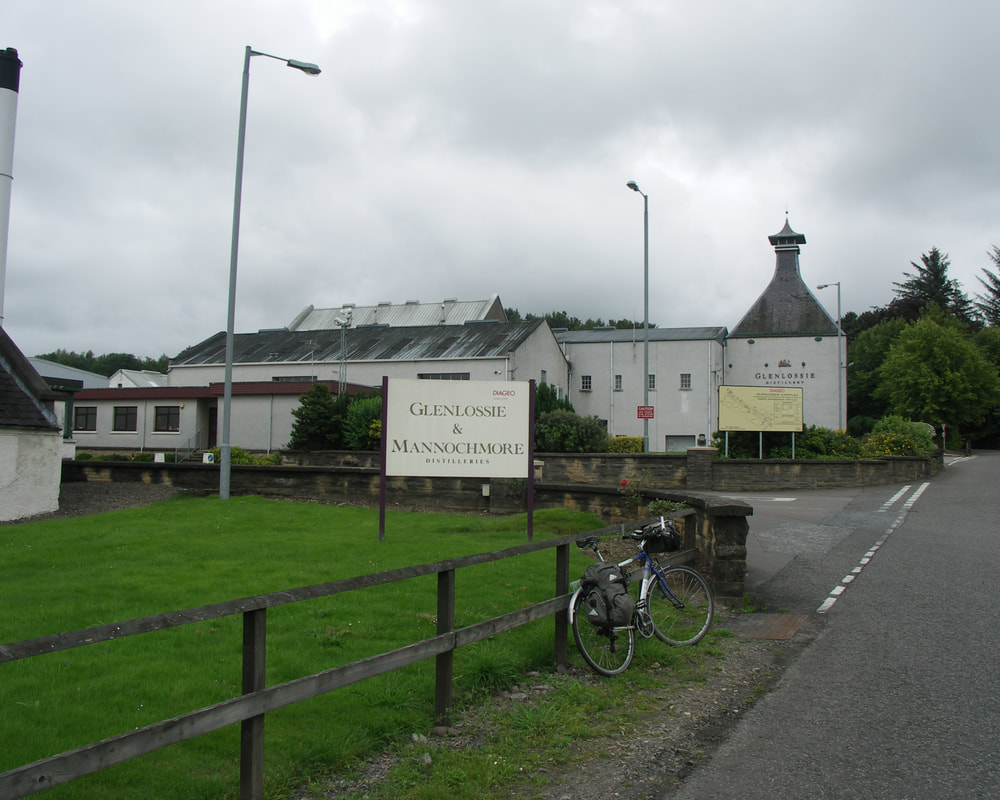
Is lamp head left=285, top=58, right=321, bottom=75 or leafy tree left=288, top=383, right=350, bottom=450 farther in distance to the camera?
leafy tree left=288, top=383, right=350, bottom=450

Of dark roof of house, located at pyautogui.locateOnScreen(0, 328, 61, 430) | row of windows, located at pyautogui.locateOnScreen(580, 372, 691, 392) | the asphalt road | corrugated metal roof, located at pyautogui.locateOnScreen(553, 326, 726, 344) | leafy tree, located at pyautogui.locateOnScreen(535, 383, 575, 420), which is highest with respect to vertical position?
corrugated metal roof, located at pyautogui.locateOnScreen(553, 326, 726, 344)

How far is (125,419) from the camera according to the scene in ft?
145

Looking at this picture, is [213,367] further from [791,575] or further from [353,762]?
[353,762]

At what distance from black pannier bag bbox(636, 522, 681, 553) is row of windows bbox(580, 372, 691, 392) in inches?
1799

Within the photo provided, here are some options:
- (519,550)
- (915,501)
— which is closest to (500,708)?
(519,550)

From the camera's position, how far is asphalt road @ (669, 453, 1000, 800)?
4395mm

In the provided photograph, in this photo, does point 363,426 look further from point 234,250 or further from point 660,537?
point 660,537

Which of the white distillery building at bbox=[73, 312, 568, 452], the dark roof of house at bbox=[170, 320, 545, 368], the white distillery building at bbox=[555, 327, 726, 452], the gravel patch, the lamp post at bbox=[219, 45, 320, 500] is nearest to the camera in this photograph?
the gravel patch

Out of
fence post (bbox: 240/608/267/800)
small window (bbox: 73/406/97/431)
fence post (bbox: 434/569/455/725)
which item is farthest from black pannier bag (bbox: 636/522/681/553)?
small window (bbox: 73/406/97/431)

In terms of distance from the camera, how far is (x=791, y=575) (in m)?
11.3

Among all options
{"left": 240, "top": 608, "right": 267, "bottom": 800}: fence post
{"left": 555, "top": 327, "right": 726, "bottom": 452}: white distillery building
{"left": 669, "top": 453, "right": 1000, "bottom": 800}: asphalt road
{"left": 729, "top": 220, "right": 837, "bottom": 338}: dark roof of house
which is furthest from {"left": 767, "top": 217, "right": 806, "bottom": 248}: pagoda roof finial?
{"left": 240, "top": 608, "right": 267, "bottom": 800}: fence post

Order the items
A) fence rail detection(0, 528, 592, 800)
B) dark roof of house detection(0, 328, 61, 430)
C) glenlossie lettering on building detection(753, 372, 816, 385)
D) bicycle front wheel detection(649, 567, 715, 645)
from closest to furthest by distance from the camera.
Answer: fence rail detection(0, 528, 592, 800) → bicycle front wheel detection(649, 567, 715, 645) → dark roof of house detection(0, 328, 61, 430) → glenlossie lettering on building detection(753, 372, 816, 385)

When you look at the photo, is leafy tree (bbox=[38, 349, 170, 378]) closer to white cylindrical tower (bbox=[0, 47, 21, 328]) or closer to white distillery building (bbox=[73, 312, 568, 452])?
white distillery building (bbox=[73, 312, 568, 452])

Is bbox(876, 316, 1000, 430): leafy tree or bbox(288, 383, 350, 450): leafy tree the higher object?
bbox(876, 316, 1000, 430): leafy tree
